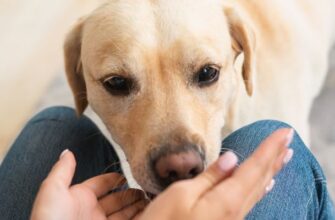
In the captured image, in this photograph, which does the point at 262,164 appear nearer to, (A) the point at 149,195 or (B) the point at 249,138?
(A) the point at 149,195

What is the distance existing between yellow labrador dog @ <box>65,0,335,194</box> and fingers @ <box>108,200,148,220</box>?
0.09 meters

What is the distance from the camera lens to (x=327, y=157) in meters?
2.39

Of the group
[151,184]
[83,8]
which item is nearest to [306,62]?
[151,184]

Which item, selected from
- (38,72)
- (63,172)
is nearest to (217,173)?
(63,172)

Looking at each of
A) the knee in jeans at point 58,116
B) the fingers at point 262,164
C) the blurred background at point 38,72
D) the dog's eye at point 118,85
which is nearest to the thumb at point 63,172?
the dog's eye at point 118,85

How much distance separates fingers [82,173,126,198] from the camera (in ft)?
4.39

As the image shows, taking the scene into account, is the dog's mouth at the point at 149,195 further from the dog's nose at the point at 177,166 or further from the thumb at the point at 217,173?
the thumb at the point at 217,173

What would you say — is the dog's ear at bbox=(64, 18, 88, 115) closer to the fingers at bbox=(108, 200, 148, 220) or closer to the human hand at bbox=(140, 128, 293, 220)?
the fingers at bbox=(108, 200, 148, 220)

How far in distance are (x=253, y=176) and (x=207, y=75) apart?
0.61 m

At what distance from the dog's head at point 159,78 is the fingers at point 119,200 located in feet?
0.25

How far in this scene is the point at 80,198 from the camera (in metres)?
1.26

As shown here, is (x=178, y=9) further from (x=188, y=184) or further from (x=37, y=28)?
(x=37, y=28)

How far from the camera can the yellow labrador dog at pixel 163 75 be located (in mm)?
1354

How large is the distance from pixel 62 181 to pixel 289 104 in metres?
1.17
